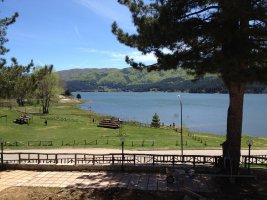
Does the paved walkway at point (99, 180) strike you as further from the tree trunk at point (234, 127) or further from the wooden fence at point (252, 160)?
the wooden fence at point (252, 160)

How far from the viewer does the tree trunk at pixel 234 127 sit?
1734 cm

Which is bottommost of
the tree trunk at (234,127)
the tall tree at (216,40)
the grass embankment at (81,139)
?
the grass embankment at (81,139)

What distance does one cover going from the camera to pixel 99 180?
55.5ft

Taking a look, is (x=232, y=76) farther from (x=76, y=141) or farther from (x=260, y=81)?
(x=76, y=141)

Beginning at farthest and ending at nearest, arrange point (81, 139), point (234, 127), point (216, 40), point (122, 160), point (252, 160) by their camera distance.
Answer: point (81, 139)
point (252, 160)
point (122, 160)
point (234, 127)
point (216, 40)

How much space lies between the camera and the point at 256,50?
14.9 m

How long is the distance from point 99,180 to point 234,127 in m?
7.21

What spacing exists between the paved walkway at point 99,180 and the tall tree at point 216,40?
2.43m

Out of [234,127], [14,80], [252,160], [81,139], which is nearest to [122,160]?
[234,127]

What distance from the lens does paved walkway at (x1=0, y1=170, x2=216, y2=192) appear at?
52.3 feet

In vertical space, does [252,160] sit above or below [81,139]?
above

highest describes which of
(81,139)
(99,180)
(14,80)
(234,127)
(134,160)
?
(14,80)

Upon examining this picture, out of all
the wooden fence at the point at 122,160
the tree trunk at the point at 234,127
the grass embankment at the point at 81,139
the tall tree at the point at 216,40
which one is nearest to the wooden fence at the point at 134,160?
the wooden fence at the point at 122,160

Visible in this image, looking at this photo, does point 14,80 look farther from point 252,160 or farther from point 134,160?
point 252,160
